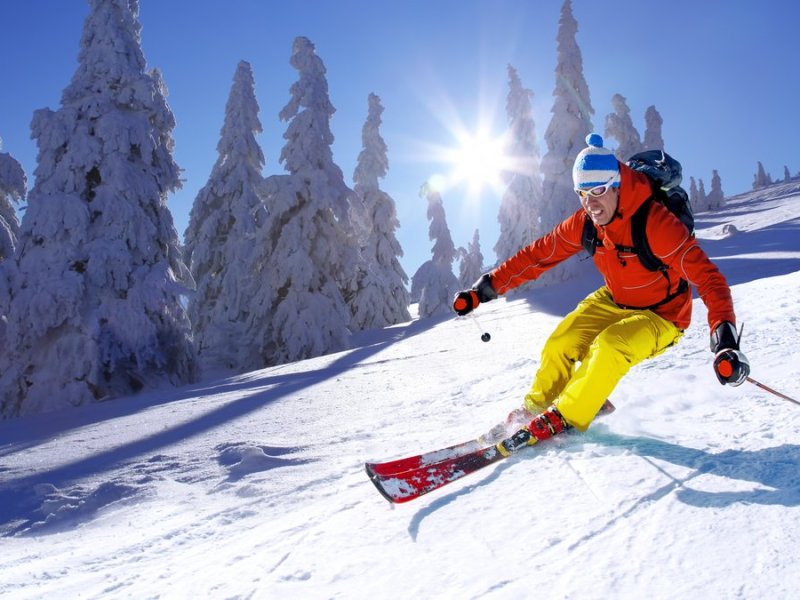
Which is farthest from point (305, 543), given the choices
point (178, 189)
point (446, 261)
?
point (446, 261)

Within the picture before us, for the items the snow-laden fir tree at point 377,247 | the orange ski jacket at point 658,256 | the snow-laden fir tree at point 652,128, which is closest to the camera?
the orange ski jacket at point 658,256

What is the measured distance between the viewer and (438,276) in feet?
94.2

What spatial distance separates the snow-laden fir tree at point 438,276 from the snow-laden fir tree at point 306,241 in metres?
8.90

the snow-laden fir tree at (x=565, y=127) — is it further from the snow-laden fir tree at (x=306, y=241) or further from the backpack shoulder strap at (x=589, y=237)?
the backpack shoulder strap at (x=589, y=237)

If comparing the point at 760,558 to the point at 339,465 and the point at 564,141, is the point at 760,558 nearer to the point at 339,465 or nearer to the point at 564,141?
the point at 339,465

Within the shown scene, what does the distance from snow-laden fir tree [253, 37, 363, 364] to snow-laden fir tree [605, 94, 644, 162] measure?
96.1 ft

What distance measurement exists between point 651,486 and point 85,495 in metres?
3.39

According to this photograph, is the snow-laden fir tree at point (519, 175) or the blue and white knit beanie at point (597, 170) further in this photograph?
the snow-laden fir tree at point (519, 175)

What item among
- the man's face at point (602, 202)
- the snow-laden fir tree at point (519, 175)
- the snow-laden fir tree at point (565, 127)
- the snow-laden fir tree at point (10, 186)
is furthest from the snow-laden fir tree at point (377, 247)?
the man's face at point (602, 202)

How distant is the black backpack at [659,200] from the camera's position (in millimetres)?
3166

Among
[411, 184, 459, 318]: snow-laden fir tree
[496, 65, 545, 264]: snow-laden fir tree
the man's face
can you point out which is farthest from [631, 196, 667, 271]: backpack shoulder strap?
[496, 65, 545, 264]: snow-laden fir tree

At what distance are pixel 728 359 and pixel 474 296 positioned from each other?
6.17ft

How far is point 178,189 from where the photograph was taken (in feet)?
49.0

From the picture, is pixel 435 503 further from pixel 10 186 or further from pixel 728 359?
pixel 10 186
